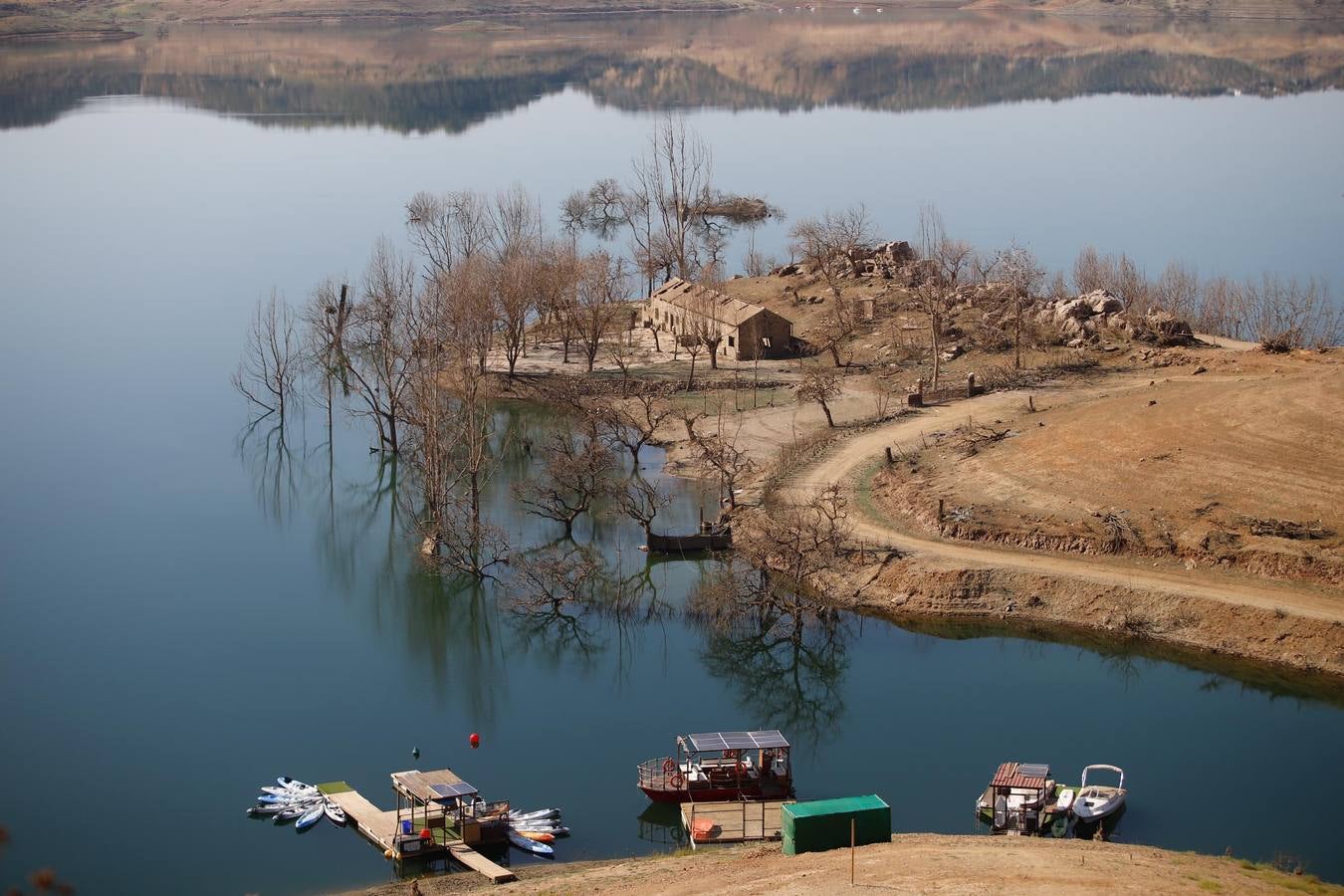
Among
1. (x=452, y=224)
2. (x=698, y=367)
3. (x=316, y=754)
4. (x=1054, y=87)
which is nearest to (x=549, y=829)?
(x=316, y=754)

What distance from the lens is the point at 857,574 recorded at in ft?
165

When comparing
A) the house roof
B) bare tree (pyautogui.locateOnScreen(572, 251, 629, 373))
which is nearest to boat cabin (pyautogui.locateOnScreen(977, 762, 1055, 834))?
bare tree (pyautogui.locateOnScreen(572, 251, 629, 373))

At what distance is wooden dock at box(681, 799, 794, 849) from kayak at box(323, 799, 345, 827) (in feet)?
25.7

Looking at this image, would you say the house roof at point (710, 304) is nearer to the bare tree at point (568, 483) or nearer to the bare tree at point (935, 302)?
the bare tree at point (935, 302)

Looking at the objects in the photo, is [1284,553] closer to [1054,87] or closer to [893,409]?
[893,409]

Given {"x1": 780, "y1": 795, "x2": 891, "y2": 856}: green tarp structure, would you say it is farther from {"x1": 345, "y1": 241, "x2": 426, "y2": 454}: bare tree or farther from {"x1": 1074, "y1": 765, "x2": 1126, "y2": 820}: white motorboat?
{"x1": 345, "y1": 241, "x2": 426, "y2": 454}: bare tree

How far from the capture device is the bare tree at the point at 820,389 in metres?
62.5

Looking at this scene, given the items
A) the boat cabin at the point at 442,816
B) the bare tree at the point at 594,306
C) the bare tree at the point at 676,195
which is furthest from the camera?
the bare tree at the point at 676,195

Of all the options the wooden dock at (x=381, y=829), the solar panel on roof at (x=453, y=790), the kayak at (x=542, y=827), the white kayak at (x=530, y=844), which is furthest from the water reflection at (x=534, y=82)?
the white kayak at (x=530, y=844)

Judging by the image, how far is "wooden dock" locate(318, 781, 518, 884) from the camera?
3409cm

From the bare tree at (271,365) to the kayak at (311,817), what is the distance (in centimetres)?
3529

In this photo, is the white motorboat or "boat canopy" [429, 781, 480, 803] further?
the white motorboat

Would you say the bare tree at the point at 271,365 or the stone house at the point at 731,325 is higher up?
the stone house at the point at 731,325

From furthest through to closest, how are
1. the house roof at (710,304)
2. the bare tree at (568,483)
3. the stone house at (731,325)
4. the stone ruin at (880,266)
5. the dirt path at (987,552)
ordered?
the stone ruin at (880,266), the house roof at (710,304), the stone house at (731,325), the bare tree at (568,483), the dirt path at (987,552)
